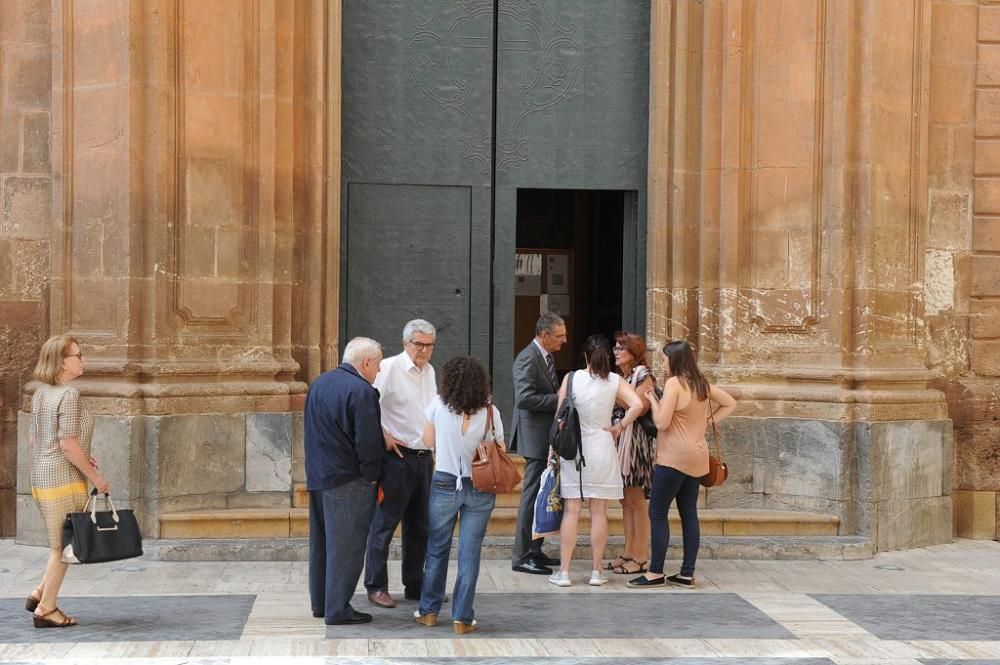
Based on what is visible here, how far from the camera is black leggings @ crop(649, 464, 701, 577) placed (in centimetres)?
883

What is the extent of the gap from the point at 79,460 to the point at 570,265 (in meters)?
7.10

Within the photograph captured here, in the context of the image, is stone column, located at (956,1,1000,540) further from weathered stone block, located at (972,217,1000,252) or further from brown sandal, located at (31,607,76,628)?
brown sandal, located at (31,607,76,628)

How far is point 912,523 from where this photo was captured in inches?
429

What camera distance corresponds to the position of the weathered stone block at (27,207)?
10.8 metres

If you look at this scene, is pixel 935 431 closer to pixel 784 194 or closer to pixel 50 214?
pixel 784 194

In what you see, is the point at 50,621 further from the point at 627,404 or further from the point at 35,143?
the point at 35,143

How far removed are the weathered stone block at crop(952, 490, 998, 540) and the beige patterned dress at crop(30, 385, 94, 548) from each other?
7149mm

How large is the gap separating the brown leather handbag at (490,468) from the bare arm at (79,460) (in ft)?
6.43

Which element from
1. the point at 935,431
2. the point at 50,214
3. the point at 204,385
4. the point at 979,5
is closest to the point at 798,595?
the point at 935,431

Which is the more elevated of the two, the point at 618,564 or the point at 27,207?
the point at 27,207

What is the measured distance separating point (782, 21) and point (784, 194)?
1.39 m

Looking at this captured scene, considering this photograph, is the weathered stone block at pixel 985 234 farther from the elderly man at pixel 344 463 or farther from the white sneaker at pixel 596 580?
the elderly man at pixel 344 463

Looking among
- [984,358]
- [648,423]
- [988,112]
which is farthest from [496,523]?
[988,112]

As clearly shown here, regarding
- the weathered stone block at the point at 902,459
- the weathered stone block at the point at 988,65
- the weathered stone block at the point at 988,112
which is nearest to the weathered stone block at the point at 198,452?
the weathered stone block at the point at 902,459
